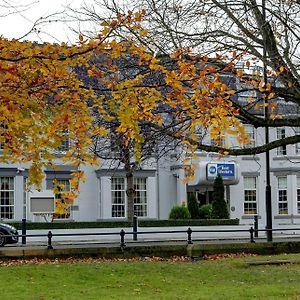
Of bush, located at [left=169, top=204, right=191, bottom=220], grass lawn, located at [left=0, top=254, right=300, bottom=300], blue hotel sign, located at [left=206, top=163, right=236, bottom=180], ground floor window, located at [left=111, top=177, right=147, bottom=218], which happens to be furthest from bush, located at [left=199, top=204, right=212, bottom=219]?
grass lawn, located at [left=0, top=254, right=300, bottom=300]

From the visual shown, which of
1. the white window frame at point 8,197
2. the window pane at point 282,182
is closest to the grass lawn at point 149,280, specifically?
the white window frame at point 8,197

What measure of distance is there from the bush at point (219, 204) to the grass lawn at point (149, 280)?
21.2 meters

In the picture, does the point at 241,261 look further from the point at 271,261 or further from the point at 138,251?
the point at 138,251

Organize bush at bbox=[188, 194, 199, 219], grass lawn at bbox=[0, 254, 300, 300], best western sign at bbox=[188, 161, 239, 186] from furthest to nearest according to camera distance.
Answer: best western sign at bbox=[188, 161, 239, 186]
bush at bbox=[188, 194, 199, 219]
grass lawn at bbox=[0, 254, 300, 300]

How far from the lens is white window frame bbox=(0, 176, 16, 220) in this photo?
4032 centimetres

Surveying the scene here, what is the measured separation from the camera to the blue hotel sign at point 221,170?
43.9 metres

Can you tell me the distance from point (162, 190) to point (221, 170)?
156 inches

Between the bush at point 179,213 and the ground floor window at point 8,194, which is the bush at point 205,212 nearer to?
the bush at point 179,213

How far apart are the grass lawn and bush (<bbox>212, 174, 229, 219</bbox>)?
69.7ft

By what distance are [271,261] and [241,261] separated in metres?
0.86

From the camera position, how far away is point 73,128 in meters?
8.42

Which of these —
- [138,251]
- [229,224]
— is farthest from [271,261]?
[229,224]

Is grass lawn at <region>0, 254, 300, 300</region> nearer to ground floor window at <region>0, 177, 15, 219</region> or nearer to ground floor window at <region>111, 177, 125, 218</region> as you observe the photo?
ground floor window at <region>0, 177, 15, 219</region>

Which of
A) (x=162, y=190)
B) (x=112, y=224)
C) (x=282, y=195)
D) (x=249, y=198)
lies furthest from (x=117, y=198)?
(x=282, y=195)
